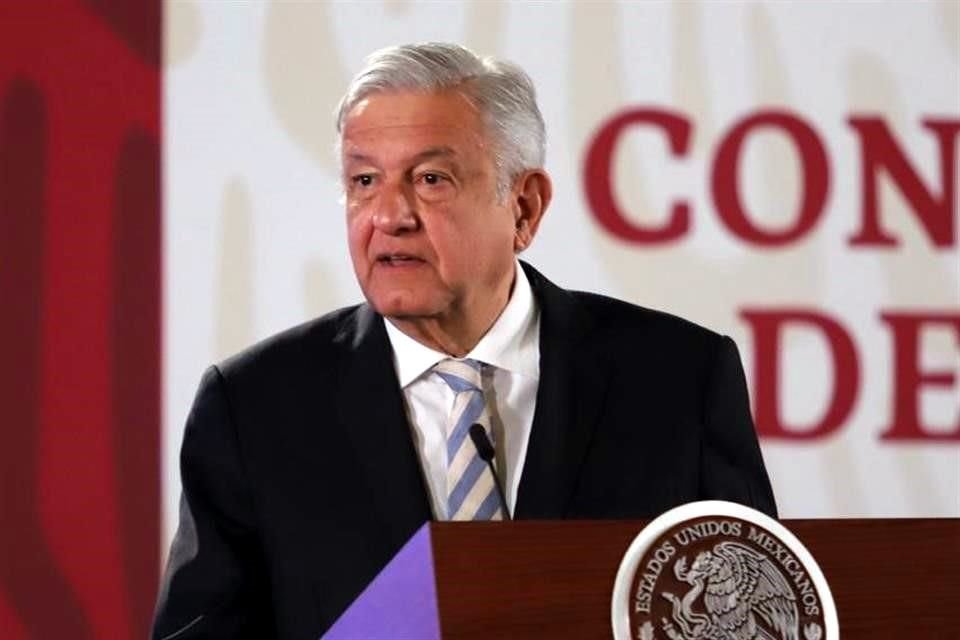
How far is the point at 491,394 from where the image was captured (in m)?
2.08

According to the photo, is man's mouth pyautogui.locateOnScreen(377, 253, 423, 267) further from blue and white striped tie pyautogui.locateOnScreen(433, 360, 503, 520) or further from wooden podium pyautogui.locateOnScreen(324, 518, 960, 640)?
wooden podium pyautogui.locateOnScreen(324, 518, 960, 640)

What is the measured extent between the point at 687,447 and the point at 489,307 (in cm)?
28

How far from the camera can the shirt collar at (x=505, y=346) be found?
205 centimetres

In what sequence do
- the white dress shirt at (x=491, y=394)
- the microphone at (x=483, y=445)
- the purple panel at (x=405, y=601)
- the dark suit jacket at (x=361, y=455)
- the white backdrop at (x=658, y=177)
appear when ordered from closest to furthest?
the purple panel at (x=405, y=601) < the microphone at (x=483, y=445) < the dark suit jacket at (x=361, y=455) < the white dress shirt at (x=491, y=394) < the white backdrop at (x=658, y=177)

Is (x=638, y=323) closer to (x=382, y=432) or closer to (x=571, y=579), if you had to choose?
(x=382, y=432)

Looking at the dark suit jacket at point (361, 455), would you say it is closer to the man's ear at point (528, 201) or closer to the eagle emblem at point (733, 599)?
the man's ear at point (528, 201)

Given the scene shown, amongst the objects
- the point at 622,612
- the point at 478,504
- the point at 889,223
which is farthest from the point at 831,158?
the point at 622,612

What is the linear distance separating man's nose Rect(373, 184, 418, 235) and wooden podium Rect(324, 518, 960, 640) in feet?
2.27

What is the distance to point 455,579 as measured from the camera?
46.1 inches

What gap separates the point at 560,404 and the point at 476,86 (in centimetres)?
37

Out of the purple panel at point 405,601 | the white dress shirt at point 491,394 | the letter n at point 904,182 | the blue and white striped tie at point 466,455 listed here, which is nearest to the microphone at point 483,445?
the blue and white striped tie at point 466,455

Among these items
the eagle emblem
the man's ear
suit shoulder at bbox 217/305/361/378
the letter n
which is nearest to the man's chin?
suit shoulder at bbox 217/305/361/378

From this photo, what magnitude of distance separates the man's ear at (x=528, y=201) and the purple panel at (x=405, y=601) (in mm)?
876

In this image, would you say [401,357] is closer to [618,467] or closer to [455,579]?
[618,467]
